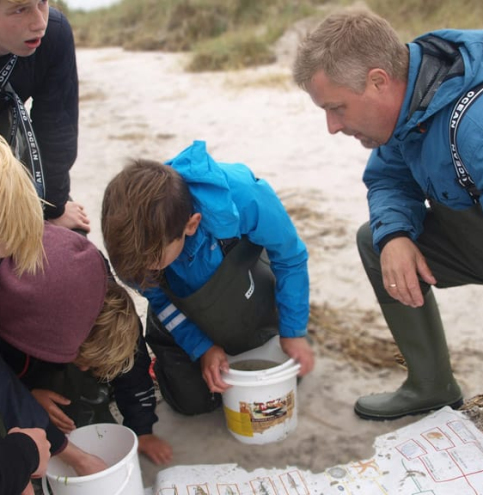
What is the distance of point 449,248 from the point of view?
1.87m

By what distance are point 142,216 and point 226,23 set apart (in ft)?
33.6

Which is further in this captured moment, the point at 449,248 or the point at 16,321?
the point at 449,248

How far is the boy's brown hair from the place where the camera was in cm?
161

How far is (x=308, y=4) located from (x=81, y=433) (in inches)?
372

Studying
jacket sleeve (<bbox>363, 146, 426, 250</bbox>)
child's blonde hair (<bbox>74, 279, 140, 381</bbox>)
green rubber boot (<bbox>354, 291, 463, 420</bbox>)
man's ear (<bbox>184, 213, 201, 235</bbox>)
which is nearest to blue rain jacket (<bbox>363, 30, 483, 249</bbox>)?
jacket sleeve (<bbox>363, 146, 426, 250</bbox>)

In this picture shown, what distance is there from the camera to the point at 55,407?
180 centimetres

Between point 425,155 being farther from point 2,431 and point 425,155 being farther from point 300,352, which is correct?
point 2,431

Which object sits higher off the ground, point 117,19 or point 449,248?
point 449,248

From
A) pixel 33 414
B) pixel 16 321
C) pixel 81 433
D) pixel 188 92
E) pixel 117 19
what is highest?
pixel 16 321

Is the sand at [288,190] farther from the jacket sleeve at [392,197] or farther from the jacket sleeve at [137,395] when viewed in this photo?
the jacket sleeve at [392,197]

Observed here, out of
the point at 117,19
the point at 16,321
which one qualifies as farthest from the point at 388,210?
the point at 117,19

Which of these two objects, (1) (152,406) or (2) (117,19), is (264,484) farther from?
(2) (117,19)

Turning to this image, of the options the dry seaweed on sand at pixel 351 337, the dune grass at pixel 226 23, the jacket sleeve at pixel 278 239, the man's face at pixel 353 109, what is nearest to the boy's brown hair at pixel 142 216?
the jacket sleeve at pixel 278 239

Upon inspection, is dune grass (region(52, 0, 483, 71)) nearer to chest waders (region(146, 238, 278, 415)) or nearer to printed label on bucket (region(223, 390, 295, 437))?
chest waders (region(146, 238, 278, 415))
